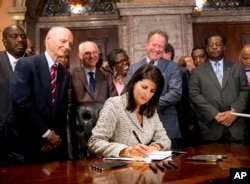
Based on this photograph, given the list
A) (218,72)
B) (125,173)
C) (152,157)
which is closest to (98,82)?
(218,72)

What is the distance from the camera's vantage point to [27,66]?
2.60 meters

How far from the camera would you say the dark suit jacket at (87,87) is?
3.25m

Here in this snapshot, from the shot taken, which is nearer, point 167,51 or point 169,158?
point 169,158

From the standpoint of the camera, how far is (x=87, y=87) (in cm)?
331

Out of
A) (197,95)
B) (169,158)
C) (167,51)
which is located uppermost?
(167,51)

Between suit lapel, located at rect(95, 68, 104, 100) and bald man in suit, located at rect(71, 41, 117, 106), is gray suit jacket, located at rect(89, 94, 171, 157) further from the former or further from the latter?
suit lapel, located at rect(95, 68, 104, 100)

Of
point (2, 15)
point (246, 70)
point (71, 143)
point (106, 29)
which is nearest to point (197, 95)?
point (246, 70)

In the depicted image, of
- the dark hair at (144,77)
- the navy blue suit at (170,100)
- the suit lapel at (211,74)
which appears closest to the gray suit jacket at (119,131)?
the dark hair at (144,77)

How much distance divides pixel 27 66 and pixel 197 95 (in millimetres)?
1697

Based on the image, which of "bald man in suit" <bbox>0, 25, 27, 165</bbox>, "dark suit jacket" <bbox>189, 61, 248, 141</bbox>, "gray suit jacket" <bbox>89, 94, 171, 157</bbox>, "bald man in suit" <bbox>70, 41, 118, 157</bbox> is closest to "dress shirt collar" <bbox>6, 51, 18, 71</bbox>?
"bald man in suit" <bbox>0, 25, 27, 165</bbox>

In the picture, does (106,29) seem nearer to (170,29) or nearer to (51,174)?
(170,29)

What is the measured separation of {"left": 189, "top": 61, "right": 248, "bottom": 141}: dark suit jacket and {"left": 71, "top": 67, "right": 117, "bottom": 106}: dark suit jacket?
828 mm

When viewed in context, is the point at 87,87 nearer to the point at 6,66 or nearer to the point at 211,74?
the point at 6,66

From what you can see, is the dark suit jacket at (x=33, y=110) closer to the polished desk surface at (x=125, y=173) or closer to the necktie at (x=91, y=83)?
the polished desk surface at (x=125, y=173)
